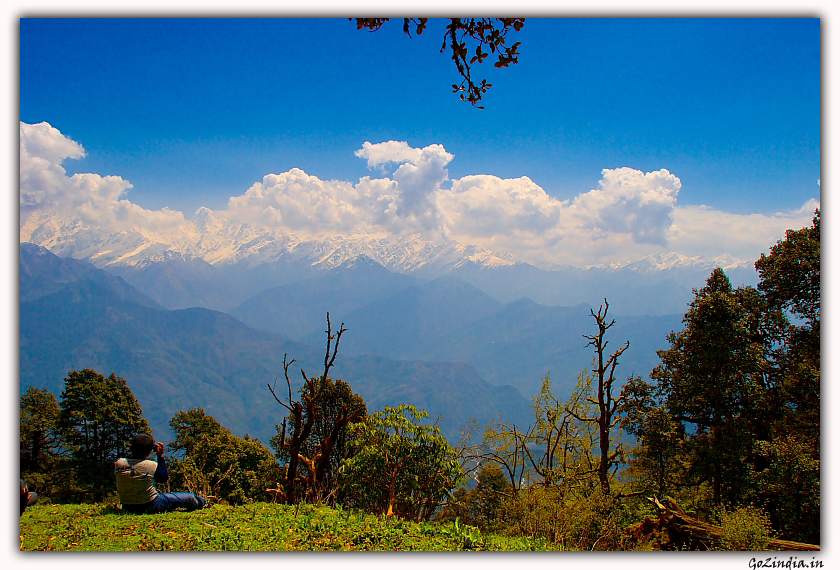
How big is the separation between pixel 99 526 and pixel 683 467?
33.0ft

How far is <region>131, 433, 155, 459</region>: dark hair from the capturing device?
465cm

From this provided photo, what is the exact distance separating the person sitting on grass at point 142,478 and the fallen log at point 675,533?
6048 mm

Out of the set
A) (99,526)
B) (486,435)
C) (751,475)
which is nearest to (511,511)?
(486,435)

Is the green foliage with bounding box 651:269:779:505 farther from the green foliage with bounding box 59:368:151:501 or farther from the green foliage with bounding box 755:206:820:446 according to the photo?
the green foliage with bounding box 59:368:151:501

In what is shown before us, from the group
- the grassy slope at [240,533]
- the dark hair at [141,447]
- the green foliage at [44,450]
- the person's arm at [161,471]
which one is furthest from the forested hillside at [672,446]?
the green foliage at [44,450]

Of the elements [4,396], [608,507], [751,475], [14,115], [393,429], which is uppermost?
[14,115]

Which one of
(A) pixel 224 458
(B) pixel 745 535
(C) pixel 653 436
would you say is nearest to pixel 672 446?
(C) pixel 653 436

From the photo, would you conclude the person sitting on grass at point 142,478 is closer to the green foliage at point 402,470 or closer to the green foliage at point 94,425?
the green foliage at point 402,470

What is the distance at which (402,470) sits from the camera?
22.7 feet

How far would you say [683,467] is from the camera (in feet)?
28.7

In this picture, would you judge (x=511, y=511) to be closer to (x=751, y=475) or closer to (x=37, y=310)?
(x=751, y=475)

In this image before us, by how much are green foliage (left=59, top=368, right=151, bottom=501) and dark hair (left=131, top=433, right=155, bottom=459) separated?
1480 cm

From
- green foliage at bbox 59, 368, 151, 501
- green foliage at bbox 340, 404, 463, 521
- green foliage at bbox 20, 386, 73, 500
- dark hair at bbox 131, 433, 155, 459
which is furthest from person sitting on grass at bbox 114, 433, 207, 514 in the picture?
green foliage at bbox 20, 386, 73, 500

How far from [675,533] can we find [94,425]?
19.9m
